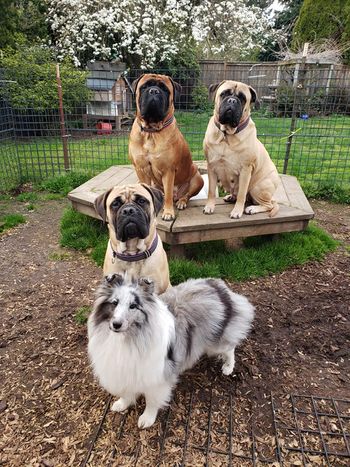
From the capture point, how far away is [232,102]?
3.59 m

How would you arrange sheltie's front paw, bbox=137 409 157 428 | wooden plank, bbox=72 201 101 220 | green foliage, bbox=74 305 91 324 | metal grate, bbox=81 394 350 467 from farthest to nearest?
wooden plank, bbox=72 201 101 220 → green foliage, bbox=74 305 91 324 → sheltie's front paw, bbox=137 409 157 428 → metal grate, bbox=81 394 350 467

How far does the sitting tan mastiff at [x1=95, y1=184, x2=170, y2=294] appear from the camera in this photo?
9.23 ft

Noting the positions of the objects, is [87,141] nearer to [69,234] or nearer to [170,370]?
[69,234]

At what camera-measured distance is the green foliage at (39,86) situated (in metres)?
7.59

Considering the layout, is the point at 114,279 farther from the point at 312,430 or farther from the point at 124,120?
the point at 124,120

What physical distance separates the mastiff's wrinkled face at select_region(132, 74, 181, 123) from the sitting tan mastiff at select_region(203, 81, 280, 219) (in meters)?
0.52

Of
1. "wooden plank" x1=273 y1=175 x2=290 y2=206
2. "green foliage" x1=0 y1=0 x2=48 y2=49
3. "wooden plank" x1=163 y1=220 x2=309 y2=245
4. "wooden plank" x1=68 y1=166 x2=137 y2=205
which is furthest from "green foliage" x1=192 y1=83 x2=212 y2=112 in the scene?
"green foliage" x1=0 y1=0 x2=48 y2=49

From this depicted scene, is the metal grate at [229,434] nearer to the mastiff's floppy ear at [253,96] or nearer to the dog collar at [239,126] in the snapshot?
the dog collar at [239,126]

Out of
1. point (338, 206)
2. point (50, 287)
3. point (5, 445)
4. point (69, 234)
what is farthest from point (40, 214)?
point (338, 206)

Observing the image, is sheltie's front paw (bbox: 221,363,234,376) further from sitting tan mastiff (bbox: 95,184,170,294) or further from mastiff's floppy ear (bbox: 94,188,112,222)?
mastiff's floppy ear (bbox: 94,188,112,222)

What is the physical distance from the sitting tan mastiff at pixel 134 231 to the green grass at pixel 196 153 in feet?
14.4

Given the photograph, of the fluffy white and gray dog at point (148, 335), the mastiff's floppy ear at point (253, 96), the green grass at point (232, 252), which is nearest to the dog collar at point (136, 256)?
the fluffy white and gray dog at point (148, 335)

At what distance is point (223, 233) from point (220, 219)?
0.18m

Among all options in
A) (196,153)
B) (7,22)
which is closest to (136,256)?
(196,153)
